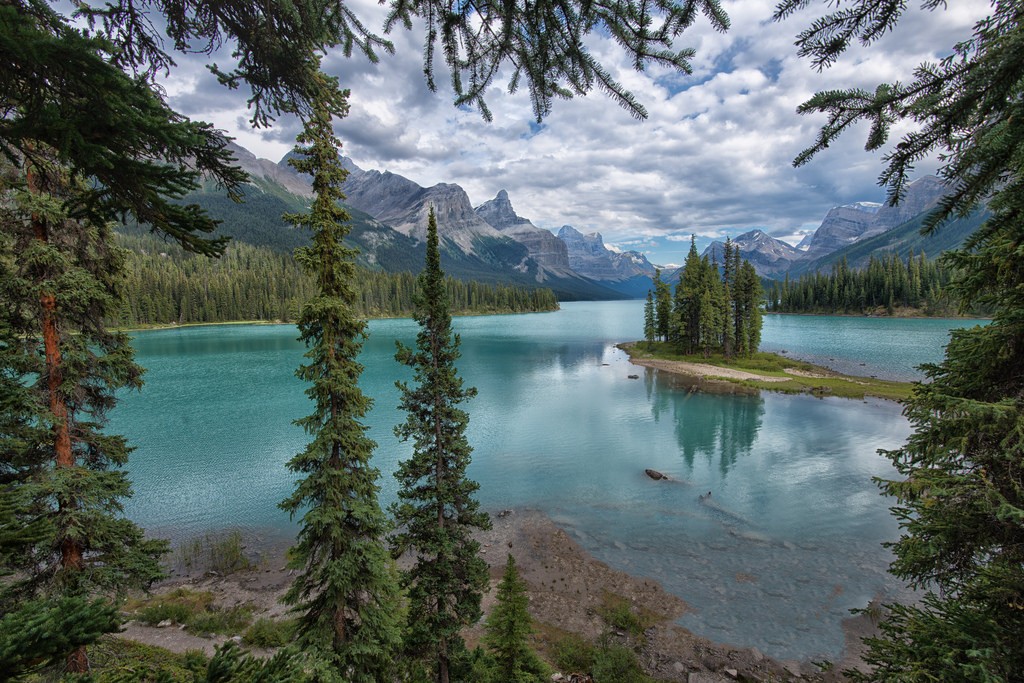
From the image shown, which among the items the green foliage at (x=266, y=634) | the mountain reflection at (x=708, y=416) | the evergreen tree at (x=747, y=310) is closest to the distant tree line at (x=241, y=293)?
the evergreen tree at (x=747, y=310)

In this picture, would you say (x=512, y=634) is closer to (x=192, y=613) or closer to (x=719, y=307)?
(x=192, y=613)

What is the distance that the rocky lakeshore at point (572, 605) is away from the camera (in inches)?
520

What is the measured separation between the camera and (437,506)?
1284 cm

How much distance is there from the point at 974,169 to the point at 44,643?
8461 millimetres

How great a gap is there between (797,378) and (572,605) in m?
49.4

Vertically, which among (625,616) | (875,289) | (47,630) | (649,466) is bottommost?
(625,616)

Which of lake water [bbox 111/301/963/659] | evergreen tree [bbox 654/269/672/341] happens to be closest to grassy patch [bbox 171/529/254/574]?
lake water [bbox 111/301/963/659]

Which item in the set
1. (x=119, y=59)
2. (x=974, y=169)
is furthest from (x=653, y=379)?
Answer: (x=119, y=59)

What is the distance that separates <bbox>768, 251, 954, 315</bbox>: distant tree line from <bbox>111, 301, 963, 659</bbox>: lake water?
86.3m

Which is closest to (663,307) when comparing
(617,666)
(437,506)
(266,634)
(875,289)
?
(617,666)

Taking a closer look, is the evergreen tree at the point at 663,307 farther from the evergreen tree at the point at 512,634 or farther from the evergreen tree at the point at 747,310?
the evergreen tree at the point at 512,634

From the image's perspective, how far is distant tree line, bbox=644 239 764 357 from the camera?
63062 millimetres

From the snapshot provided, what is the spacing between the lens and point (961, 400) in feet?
22.0

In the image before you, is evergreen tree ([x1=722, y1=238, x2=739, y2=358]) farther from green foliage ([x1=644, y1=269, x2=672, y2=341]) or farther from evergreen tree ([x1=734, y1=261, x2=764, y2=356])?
green foliage ([x1=644, y1=269, x2=672, y2=341])
